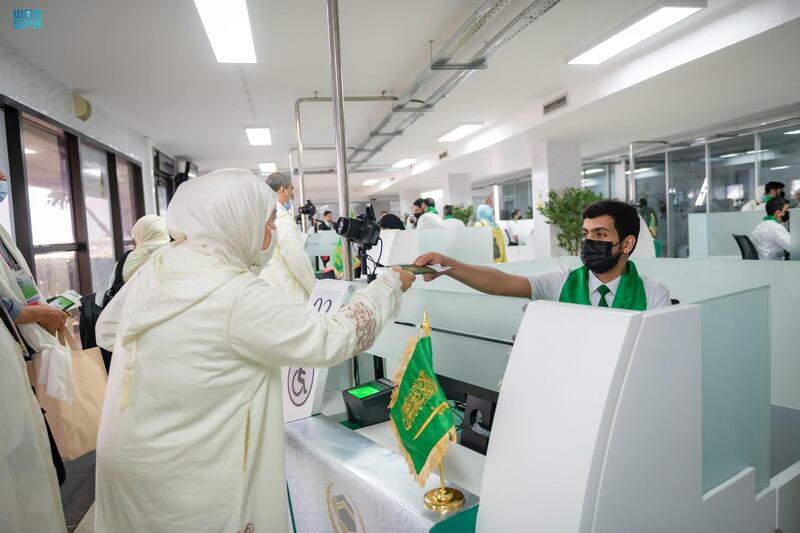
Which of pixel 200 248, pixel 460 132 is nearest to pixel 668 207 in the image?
pixel 460 132

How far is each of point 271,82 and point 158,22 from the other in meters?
1.70

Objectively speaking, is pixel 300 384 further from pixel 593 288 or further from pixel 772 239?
pixel 772 239

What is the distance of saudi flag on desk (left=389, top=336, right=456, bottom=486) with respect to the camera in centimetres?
94

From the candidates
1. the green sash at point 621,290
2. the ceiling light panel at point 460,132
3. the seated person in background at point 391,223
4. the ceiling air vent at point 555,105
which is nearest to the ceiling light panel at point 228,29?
the seated person in background at point 391,223

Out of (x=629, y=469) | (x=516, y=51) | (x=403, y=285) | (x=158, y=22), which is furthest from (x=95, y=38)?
(x=629, y=469)

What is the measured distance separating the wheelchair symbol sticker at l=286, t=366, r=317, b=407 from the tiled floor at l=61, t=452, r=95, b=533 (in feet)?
4.37

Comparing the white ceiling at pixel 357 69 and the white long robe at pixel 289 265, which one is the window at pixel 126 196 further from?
the white long robe at pixel 289 265

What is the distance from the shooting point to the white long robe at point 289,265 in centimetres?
292

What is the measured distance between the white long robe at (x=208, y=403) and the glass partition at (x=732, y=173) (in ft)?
31.0

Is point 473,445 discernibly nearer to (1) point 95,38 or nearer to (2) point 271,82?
(1) point 95,38

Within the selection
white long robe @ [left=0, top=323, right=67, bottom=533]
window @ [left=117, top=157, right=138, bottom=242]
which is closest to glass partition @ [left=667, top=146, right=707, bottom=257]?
window @ [left=117, top=157, right=138, bottom=242]

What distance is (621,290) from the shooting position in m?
1.61

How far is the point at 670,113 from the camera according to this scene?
6980mm

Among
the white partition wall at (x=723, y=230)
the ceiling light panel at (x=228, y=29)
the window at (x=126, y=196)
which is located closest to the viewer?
the ceiling light panel at (x=228, y=29)
